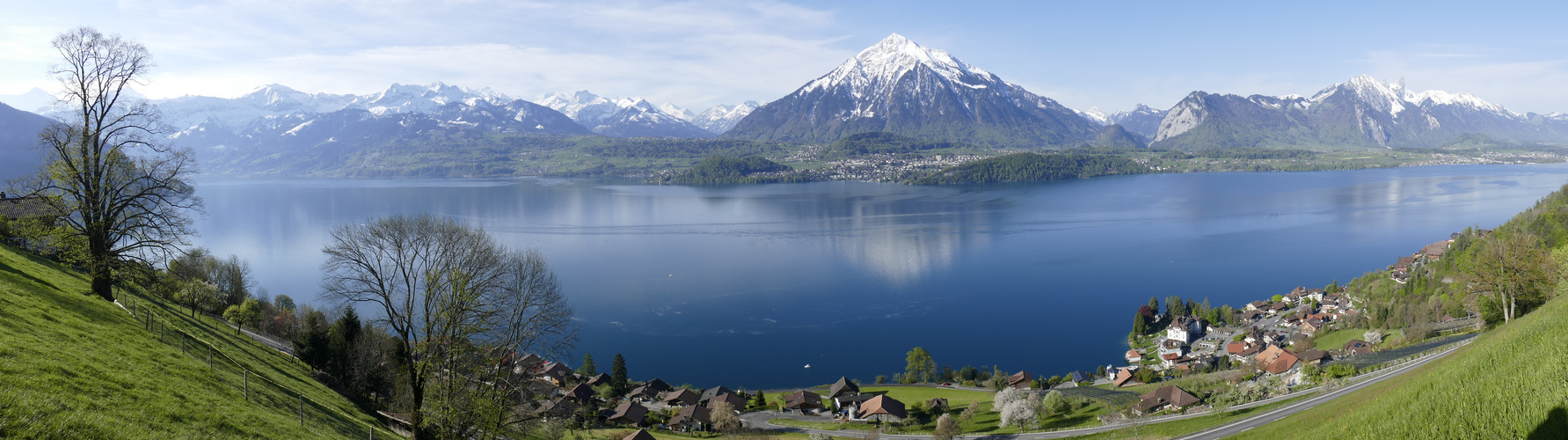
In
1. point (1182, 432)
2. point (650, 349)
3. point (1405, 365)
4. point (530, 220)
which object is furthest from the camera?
point (530, 220)

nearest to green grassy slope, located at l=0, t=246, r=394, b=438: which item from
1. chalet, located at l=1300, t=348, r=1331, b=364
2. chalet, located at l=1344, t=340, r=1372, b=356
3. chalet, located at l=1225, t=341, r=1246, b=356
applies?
chalet, located at l=1300, t=348, r=1331, b=364

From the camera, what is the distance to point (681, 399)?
2492 centimetres

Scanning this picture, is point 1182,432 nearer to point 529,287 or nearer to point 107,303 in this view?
point 529,287

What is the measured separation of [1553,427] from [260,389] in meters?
13.8

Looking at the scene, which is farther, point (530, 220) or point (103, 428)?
point (530, 220)

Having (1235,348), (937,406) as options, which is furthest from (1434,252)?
(937,406)

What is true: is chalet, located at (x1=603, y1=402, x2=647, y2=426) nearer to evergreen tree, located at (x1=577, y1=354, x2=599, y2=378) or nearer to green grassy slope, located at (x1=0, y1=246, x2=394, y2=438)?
evergreen tree, located at (x1=577, y1=354, x2=599, y2=378)

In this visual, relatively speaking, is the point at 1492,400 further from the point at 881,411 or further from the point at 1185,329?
the point at 1185,329

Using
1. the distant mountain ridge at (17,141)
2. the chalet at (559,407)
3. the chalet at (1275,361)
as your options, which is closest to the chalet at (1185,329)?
the chalet at (1275,361)

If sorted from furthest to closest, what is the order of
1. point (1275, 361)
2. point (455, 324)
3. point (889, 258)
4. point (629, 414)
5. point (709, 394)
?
point (889, 258) → point (709, 394) → point (1275, 361) → point (629, 414) → point (455, 324)

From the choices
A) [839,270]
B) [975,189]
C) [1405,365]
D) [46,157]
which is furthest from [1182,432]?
[975,189]

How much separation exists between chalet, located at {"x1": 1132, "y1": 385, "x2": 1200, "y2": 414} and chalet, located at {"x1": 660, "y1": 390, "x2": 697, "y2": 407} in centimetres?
1440

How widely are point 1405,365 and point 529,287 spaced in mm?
20725

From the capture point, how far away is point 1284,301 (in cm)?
3934
